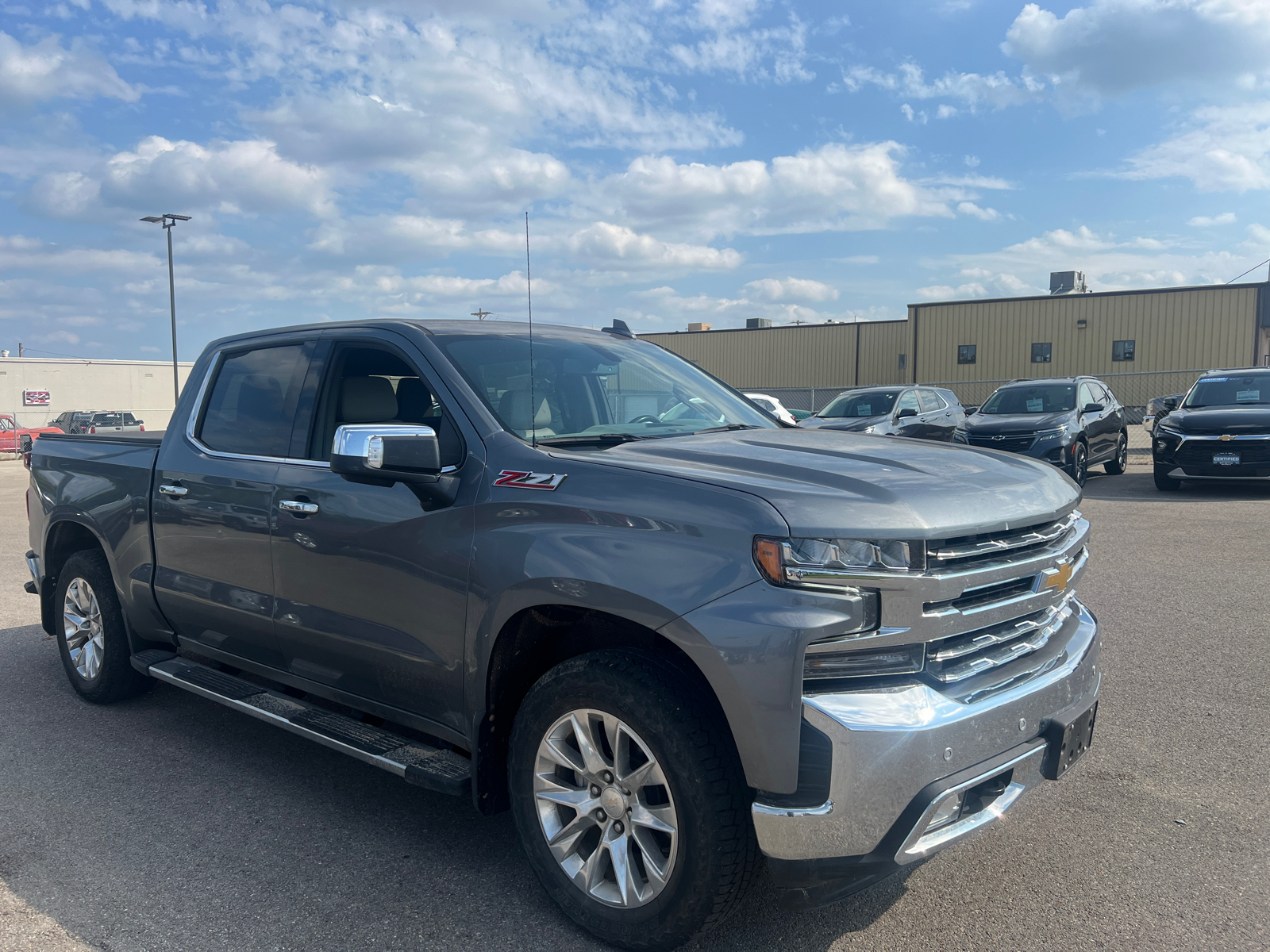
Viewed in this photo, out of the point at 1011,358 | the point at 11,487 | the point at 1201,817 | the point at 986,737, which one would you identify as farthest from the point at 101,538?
the point at 1011,358

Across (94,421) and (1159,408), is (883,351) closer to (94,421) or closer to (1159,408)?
(1159,408)

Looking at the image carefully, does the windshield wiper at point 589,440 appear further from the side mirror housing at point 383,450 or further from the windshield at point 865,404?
the windshield at point 865,404

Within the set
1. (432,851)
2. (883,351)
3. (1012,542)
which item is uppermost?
(883,351)

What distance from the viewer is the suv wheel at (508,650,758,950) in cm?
248

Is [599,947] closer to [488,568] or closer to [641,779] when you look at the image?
[641,779]

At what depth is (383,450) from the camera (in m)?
2.94

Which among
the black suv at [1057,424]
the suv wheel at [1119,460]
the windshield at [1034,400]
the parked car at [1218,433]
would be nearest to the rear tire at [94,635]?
the black suv at [1057,424]

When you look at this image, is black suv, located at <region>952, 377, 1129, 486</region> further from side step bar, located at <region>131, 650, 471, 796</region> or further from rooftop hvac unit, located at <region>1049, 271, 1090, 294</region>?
rooftop hvac unit, located at <region>1049, 271, 1090, 294</region>

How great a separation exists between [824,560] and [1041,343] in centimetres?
3738

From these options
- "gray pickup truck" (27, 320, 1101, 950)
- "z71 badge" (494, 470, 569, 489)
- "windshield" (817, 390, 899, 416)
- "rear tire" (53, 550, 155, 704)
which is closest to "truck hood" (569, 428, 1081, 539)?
"gray pickup truck" (27, 320, 1101, 950)

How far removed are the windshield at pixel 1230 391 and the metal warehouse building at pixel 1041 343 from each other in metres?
15.2

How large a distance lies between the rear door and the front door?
168 mm

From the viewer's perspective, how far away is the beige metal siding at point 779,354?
41.8 m

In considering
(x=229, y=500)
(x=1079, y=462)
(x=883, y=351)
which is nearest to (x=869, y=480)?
(x=229, y=500)
